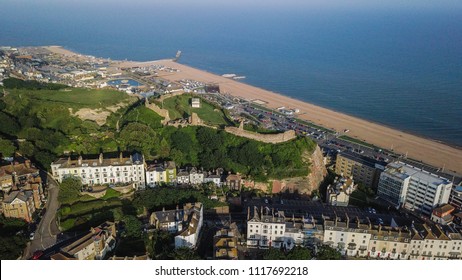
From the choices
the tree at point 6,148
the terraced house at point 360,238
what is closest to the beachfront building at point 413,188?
the terraced house at point 360,238

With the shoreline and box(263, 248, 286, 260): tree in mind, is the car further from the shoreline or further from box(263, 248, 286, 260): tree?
the shoreline

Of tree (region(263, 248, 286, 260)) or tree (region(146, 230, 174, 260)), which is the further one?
tree (region(146, 230, 174, 260))

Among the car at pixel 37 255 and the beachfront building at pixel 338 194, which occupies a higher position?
the beachfront building at pixel 338 194

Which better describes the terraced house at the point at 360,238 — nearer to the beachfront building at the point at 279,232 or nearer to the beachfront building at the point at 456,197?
the beachfront building at the point at 279,232

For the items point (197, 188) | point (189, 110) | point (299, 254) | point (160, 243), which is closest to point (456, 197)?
point (299, 254)

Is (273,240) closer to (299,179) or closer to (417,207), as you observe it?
(299,179)

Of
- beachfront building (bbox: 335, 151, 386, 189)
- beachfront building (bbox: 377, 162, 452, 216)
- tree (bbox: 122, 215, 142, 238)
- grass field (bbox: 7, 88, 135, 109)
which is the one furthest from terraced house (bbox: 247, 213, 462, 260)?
grass field (bbox: 7, 88, 135, 109)
